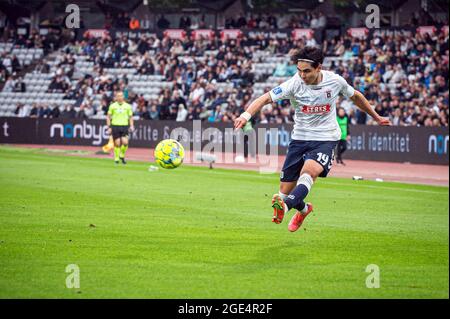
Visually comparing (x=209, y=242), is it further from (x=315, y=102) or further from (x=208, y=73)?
(x=208, y=73)

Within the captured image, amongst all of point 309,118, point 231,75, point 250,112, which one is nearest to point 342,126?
point 231,75

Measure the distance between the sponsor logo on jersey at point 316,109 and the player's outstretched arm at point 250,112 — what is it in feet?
2.06

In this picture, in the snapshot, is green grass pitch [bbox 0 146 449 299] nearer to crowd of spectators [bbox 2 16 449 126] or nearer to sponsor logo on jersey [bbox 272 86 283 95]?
sponsor logo on jersey [bbox 272 86 283 95]

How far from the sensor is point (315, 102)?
39.3ft

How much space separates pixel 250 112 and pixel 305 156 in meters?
1.26

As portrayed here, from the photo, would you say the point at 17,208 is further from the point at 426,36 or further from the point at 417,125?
the point at 426,36

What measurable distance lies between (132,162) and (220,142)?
6.48 metres

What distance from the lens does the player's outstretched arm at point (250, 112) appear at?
10.9m

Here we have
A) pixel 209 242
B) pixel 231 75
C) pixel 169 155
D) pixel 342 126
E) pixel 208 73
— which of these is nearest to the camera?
pixel 209 242

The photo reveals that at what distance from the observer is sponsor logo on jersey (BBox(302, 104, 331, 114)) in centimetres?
1200

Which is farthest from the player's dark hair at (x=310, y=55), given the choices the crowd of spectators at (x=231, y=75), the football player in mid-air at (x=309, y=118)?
the crowd of spectators at (x=231, y=75)

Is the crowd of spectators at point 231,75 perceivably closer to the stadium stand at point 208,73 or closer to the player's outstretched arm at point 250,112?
the stadium stand at point 208,73

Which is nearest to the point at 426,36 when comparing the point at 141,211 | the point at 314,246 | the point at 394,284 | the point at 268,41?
the point at 268,41

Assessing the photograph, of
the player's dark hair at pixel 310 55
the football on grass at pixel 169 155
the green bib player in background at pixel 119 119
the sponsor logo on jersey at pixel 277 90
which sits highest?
the player's dark hair at pixel 310 55
